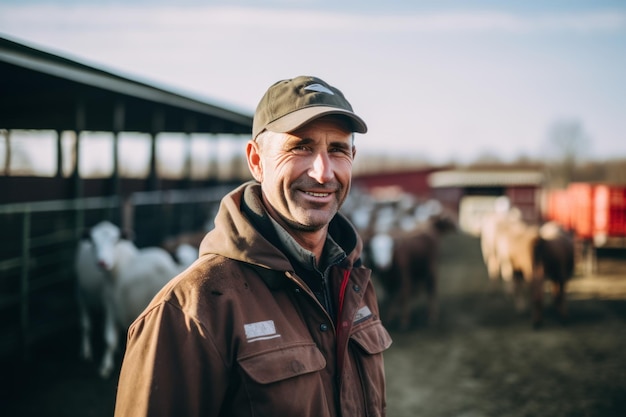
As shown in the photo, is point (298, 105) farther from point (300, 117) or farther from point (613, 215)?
point (613, 215)

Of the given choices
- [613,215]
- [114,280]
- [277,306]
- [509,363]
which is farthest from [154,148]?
[613,215]

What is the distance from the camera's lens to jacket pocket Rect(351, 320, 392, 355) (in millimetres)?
1629

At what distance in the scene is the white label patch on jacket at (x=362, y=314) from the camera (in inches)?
66.4

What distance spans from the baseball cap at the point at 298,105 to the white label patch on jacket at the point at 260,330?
0.59 meters

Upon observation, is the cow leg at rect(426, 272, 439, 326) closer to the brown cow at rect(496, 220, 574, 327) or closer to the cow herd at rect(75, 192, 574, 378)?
the cow herd at rect(75, 192, 574, 378)

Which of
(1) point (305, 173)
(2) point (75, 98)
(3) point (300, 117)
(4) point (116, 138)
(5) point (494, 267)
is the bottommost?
(5) point (494, 267)

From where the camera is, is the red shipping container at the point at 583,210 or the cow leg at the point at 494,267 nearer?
the cow leg at the point at 494,267

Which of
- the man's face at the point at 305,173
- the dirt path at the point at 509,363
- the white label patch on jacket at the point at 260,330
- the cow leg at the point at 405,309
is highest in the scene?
the man's face at the point at 305,173

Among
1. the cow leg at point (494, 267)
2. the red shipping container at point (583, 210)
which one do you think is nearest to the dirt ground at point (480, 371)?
the cow leg at point (494, 267)

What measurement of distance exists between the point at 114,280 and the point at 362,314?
4536 mm

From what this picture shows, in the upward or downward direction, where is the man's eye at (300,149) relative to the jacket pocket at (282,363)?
upward

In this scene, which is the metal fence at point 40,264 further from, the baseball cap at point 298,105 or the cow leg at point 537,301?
the cow leg at point 537,301

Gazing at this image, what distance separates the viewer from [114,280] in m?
5.51

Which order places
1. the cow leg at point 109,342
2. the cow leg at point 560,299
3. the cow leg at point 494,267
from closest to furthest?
the cow leg at point 109,342, the cow leg at point 560,299, the cow leg at point 494,267
